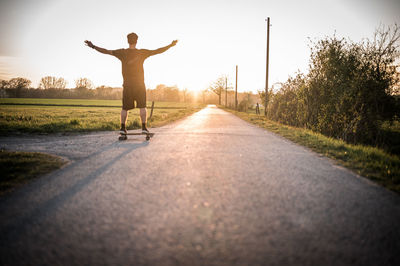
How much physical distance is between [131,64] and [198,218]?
18.0ft

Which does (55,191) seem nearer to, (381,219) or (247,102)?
(381,219)

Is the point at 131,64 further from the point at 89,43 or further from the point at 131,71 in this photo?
the point at 89,43

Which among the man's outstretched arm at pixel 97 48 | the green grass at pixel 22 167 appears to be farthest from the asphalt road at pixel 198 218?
the man's outstretched arm at pixel 97 48

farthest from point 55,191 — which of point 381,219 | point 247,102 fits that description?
point 247,102

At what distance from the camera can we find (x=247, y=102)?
4369 centimetres

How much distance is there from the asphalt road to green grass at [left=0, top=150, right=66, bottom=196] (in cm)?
24

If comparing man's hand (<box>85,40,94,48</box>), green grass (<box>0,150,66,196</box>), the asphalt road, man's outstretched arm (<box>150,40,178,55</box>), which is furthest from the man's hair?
the asphalt road

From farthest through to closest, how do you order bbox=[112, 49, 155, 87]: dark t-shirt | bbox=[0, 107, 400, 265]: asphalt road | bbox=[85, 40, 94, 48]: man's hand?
bbox=[112, 49, 155, 87]: dark t-shirt → bbox=[85, 40, 94, 48]: man's hand → bbox=[0, 107, 400, 265]: asphalt road

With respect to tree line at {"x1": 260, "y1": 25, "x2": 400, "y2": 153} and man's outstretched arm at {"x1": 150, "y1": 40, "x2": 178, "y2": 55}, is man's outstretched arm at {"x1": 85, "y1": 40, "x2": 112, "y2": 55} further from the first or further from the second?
tree line at {"x1": 260, "y1": 25, "x2": 400, "y2": 153}

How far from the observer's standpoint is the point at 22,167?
3564 mm

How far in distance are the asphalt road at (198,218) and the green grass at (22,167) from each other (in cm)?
24

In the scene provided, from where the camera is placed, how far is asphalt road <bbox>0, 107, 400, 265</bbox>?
1599 millimetres

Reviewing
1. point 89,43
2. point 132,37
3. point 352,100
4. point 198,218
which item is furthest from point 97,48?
point 352,100

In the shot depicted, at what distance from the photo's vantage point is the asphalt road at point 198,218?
1599 mm
